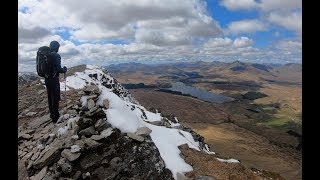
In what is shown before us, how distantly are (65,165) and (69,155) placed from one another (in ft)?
2.17

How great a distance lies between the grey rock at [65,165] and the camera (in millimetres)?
17894

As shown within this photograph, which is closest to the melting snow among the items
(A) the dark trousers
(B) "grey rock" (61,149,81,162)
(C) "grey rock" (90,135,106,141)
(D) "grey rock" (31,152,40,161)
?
(C) "grey rock" (90,135,106,141)

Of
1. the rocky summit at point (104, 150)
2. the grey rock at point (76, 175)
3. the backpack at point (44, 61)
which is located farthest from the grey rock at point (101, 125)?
the backpack at point (44, 61)

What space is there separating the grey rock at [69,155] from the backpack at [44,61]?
206 inches

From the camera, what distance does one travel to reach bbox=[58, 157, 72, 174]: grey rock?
17894 mm

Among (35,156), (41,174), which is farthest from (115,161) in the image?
(35,156)

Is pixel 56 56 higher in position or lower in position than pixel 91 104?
higher

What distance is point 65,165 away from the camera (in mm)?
18016

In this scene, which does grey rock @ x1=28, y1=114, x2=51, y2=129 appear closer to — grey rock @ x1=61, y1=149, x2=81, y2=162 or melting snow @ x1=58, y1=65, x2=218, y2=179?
melting snow @ x1=58, y1=65, x2=218, y2=179

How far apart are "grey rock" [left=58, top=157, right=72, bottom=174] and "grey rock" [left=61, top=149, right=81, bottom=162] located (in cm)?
24

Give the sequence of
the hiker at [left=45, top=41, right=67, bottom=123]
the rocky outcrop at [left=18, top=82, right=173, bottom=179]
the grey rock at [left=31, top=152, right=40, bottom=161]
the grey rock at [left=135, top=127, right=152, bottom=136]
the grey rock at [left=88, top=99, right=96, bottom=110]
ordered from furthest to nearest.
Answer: the grey rock at [left=88, top=99, right=96, bottom=110] → the grey rock at [left=135, top=127, right=152, bottom=136] → the hiker at [left=45, top=41, right=67, bottom=123] → the grey rock at [left=31, top=152, right=40, bottom=161] → the rocky outcrop at [left=18, top=82, right=173, bottom=179]

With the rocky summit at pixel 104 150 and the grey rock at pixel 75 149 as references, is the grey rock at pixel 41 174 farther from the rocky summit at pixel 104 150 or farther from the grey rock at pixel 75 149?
the grey rock at pixel 75 149

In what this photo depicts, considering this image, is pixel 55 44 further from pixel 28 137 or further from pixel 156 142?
pixel 156 142

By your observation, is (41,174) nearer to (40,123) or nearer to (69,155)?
(69,155)
